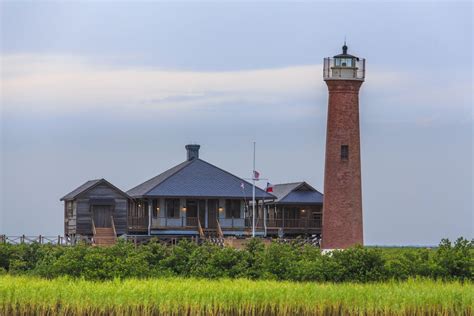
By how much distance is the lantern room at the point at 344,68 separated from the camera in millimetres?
57781

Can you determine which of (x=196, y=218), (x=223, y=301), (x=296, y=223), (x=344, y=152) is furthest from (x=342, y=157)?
(x=223, y=301)

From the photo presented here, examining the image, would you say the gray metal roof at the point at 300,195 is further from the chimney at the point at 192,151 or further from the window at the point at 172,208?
the window at the point at 172,208

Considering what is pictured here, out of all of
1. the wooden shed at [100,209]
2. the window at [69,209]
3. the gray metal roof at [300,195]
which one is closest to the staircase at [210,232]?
the wooden shed at [100,209]

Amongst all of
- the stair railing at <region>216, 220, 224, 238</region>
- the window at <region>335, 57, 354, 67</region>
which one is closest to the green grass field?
the window at <region>335, 57, 354, 67</region>

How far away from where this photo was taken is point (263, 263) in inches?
1644

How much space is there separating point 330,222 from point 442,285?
71.6 ft

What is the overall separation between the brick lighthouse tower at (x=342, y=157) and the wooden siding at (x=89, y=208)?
11.8m

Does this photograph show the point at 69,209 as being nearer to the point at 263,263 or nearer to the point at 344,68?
the point at 344,68

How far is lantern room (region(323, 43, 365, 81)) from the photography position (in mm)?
57781

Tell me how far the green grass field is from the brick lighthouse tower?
2446 cm

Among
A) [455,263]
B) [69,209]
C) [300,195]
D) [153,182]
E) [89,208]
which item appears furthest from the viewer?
[300,195]

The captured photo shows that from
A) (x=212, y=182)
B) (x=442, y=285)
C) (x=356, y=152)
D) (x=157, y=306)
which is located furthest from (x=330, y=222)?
(x=157, y=306)

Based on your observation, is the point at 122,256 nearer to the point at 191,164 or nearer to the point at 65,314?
the point at 65,314

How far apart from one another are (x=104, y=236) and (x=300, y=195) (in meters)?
13.9
